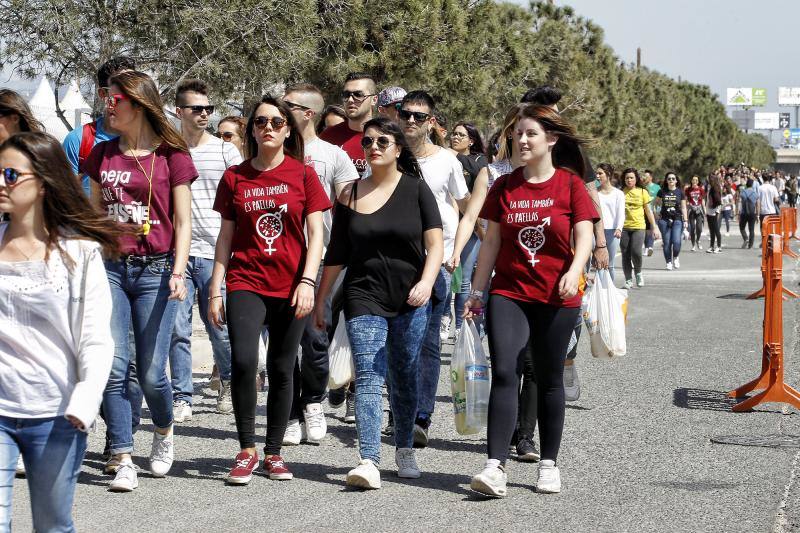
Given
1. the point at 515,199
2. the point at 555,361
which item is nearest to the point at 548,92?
the point at 515,199

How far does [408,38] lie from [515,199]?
1448cm

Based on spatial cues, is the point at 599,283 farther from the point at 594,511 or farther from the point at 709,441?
the point at 594,511

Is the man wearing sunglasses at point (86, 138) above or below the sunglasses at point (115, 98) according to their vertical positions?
below

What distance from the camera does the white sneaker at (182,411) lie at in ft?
26.6

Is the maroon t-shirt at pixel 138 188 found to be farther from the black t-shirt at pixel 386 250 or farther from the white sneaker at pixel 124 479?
the white sneaker at pixel 124 479

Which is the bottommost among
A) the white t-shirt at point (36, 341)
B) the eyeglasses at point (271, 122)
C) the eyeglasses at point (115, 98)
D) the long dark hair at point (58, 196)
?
the white t-shirt at point (36, 341)

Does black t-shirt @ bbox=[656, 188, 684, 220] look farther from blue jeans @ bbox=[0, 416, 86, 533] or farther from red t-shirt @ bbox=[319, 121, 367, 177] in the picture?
blue jeans @ bbox=[0, 416, 86, 533]

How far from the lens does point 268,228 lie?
6.33m

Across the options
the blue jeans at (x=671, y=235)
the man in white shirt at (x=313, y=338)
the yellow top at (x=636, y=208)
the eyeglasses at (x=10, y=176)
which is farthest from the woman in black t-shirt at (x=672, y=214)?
the eyeglasses at (x=10, y=176)

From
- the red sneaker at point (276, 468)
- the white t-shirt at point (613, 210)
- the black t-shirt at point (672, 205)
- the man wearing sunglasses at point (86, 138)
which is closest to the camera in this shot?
the red sneaker at point (276, 468)

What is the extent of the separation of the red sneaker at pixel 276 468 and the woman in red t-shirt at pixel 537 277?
103 centimetres

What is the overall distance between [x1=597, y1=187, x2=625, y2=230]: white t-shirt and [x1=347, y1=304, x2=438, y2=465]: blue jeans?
990 centimetres

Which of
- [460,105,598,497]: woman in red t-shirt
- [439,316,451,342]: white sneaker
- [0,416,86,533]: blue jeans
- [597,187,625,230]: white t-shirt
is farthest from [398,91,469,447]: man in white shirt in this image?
[597,187,625,230]: white t-shirt

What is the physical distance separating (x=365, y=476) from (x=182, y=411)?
2.29 m
